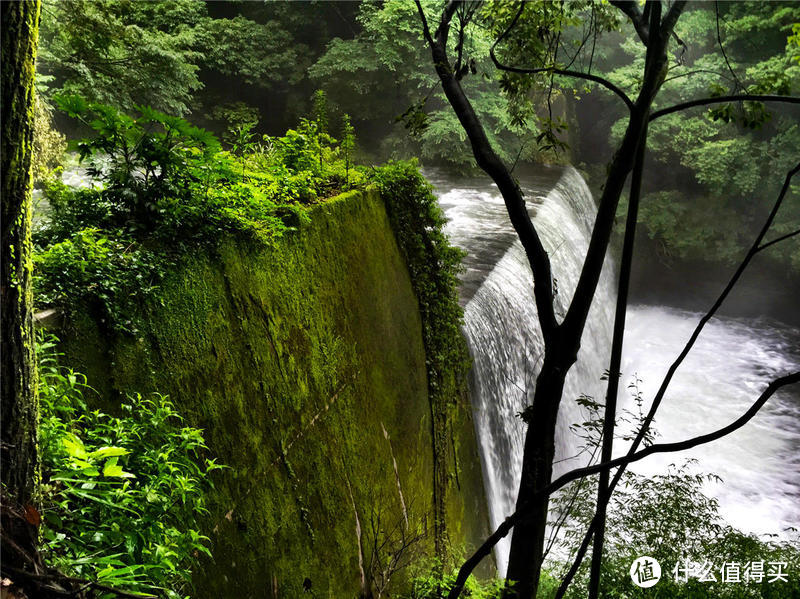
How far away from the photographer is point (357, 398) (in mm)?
4309

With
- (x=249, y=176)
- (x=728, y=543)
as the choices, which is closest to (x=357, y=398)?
(x=249, y=176)

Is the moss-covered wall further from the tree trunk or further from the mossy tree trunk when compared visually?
the tree trunk

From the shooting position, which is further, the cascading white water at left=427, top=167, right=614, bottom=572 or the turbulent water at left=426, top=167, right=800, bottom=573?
the turbulent water at left=426, top=167, right=800, bottom=573

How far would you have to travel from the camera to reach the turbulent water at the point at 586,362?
6.61 meters

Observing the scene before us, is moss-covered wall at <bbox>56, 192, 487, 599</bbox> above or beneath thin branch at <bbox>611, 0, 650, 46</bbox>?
beneath

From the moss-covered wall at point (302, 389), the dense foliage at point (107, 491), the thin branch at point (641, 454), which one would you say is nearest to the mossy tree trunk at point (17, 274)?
the dense foliage at point (107, 491)

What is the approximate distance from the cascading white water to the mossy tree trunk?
2.60m

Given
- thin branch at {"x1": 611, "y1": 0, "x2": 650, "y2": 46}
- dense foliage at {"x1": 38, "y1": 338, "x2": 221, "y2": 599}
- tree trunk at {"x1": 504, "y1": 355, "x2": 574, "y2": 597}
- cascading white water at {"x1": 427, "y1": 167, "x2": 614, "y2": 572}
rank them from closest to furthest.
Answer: dense foliage at {"x1": 38, "y1": 338, "x2": 221, "y2": 599}, tree trunk at {"x1": 504, "y1": 355, "x2": 574, "y2": 597}, thin branch at {"x1": 611, "y1": 0, "x2": 650, "y2": 46}, cascading white water at {"x1": 427, "y1": 167, "x2": 614, "y2": 572}

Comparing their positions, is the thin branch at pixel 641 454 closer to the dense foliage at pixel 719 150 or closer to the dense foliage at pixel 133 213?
the dense foliage at pixel 133 213

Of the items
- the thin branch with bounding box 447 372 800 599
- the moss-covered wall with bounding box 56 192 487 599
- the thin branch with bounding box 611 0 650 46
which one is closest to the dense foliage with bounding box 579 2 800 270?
the thin branch with bounding box 611 0 650 46

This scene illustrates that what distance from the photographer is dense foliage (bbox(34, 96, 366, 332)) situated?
2395 millimetres

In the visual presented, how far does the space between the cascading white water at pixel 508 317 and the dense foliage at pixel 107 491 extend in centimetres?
225

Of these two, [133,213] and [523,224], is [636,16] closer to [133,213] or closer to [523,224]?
[523,224]

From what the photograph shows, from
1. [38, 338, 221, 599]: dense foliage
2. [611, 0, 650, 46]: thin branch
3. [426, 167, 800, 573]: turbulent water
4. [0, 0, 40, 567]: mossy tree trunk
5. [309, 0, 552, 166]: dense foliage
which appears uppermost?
[309, 0, 552, 166]: dense foliage
